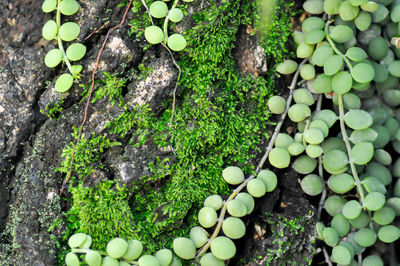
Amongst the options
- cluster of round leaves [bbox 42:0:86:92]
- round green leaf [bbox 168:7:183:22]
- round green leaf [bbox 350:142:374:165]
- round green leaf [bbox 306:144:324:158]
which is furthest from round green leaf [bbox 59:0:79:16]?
round green leaf [bbox 350:142:374:165]

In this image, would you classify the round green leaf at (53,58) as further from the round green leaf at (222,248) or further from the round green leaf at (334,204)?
the round green leaf at (334,204)

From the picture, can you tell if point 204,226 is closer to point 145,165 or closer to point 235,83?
point 145,165

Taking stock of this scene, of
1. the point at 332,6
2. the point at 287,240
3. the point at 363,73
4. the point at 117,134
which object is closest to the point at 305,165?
the point at 287,240

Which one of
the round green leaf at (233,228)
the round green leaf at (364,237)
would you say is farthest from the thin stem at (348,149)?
the round green leaf at (233,228)

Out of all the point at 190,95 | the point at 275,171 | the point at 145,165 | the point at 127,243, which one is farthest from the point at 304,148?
the point at 127,243

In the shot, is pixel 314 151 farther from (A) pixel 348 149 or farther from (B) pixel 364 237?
(B) pixel 364 237
